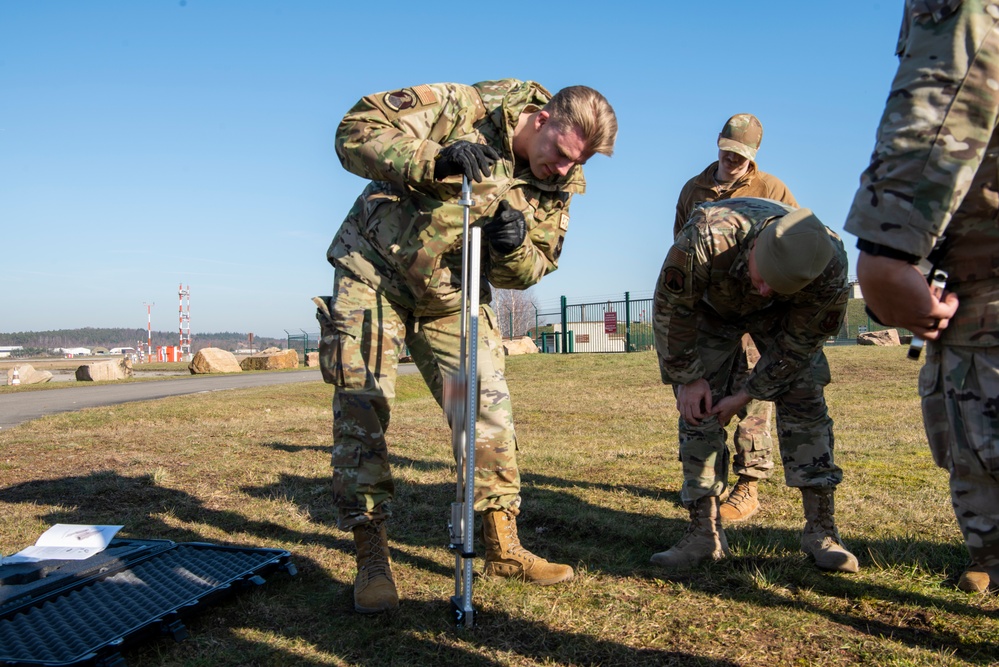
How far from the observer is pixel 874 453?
20.2 feet

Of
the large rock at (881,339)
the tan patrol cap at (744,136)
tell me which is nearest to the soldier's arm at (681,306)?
the tan patrol cap at (744,136)

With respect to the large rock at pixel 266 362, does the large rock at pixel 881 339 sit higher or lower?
higher

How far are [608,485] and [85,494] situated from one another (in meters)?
3.35

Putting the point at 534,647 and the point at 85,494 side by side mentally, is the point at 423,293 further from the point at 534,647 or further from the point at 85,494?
the point at 85,494

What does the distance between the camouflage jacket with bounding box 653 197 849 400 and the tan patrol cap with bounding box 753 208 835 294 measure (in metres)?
0.27

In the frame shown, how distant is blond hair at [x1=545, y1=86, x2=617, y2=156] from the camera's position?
3172 millimetres

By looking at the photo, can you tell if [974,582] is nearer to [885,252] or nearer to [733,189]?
[885,252]

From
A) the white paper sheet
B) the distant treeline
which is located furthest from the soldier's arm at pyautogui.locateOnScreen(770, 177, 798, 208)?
the distant treeline

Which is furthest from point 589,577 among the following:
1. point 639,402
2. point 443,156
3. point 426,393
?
point 426,393

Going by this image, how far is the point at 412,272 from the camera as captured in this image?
11.0 feet

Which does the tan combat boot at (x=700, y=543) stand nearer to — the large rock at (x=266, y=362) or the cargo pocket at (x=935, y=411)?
the cargo pocket at (x=935, y=411)

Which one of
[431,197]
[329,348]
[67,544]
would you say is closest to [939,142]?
[431,197]

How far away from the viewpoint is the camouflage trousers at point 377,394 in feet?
10.8

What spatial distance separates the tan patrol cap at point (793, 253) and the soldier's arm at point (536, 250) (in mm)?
993
